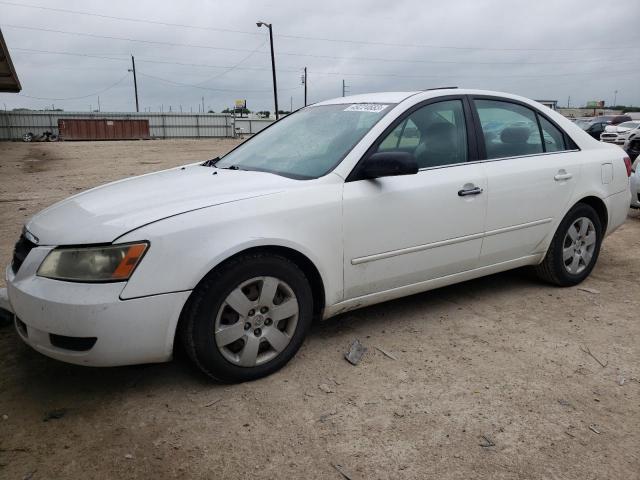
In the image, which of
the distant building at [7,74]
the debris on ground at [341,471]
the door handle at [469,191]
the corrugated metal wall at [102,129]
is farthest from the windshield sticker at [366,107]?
the corrugated metal wall at [102,129]

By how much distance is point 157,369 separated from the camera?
301 centimetres

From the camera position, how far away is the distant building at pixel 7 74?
1578cm

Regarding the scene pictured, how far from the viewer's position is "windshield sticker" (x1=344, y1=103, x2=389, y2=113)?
3.49 meters

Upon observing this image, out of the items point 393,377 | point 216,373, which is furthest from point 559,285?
point 216,373

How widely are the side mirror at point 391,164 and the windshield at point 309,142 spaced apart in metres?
0.21

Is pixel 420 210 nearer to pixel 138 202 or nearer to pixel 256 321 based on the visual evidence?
pixel 256 321

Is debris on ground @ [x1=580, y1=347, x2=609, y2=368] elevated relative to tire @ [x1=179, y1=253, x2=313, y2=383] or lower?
lower

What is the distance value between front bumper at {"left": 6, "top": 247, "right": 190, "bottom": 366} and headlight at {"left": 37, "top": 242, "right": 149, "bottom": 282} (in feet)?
0.11

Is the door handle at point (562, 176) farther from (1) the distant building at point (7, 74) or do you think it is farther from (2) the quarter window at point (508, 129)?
(1) the distant building at point (7, 74)

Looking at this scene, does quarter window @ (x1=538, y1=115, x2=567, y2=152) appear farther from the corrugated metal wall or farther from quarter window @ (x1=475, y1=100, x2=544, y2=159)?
the corrugated metal wall

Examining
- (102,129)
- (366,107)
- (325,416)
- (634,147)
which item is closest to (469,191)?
(366,107)

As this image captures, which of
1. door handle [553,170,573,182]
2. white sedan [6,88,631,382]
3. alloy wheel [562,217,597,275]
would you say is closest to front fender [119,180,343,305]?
white sedan [6,88,631,382]

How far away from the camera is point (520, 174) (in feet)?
12.5

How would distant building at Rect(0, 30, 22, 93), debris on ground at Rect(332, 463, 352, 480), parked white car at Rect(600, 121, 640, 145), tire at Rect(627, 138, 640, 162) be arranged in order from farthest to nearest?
parked white car at Rect(600, 121, 640, 145)
distant building at Rect(0, 30, 22, 93)
tire at Rect(627, 138, 640, 162)
debris on ground at Rect(332, 463, 352, 480)
